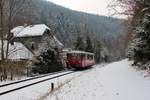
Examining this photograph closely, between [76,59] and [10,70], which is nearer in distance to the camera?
[10,70]

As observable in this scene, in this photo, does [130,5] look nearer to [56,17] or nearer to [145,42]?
[145,42]

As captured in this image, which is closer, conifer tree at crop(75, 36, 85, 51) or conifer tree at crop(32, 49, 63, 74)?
conifer tree at crop(32, 49, 63, 74)

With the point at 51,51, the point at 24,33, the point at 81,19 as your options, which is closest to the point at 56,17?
the point at 81,19

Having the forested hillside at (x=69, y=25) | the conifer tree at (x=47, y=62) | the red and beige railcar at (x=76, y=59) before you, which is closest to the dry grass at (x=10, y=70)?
the conifer tree at (x=47, y=62)

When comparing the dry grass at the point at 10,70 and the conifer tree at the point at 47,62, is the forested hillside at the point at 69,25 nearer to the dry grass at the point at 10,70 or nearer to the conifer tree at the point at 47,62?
the conifer tree at the point at 47,62

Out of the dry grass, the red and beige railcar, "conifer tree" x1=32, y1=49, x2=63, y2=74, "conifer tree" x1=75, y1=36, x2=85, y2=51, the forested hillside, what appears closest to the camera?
the dry grass

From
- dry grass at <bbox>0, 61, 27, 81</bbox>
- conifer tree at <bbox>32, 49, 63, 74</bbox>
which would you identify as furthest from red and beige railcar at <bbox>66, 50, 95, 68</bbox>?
dry grass at <bbox>0, 61, 27, 81</bbox>

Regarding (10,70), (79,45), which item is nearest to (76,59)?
(10,70)

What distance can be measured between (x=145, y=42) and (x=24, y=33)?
51082mm

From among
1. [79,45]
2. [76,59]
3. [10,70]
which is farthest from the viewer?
[79,45]

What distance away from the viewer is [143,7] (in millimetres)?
15727

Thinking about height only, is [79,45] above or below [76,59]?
above

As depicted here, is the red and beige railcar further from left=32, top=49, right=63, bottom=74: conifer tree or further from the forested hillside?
the forested hillside

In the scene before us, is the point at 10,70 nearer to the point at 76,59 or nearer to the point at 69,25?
the point at 76,59
